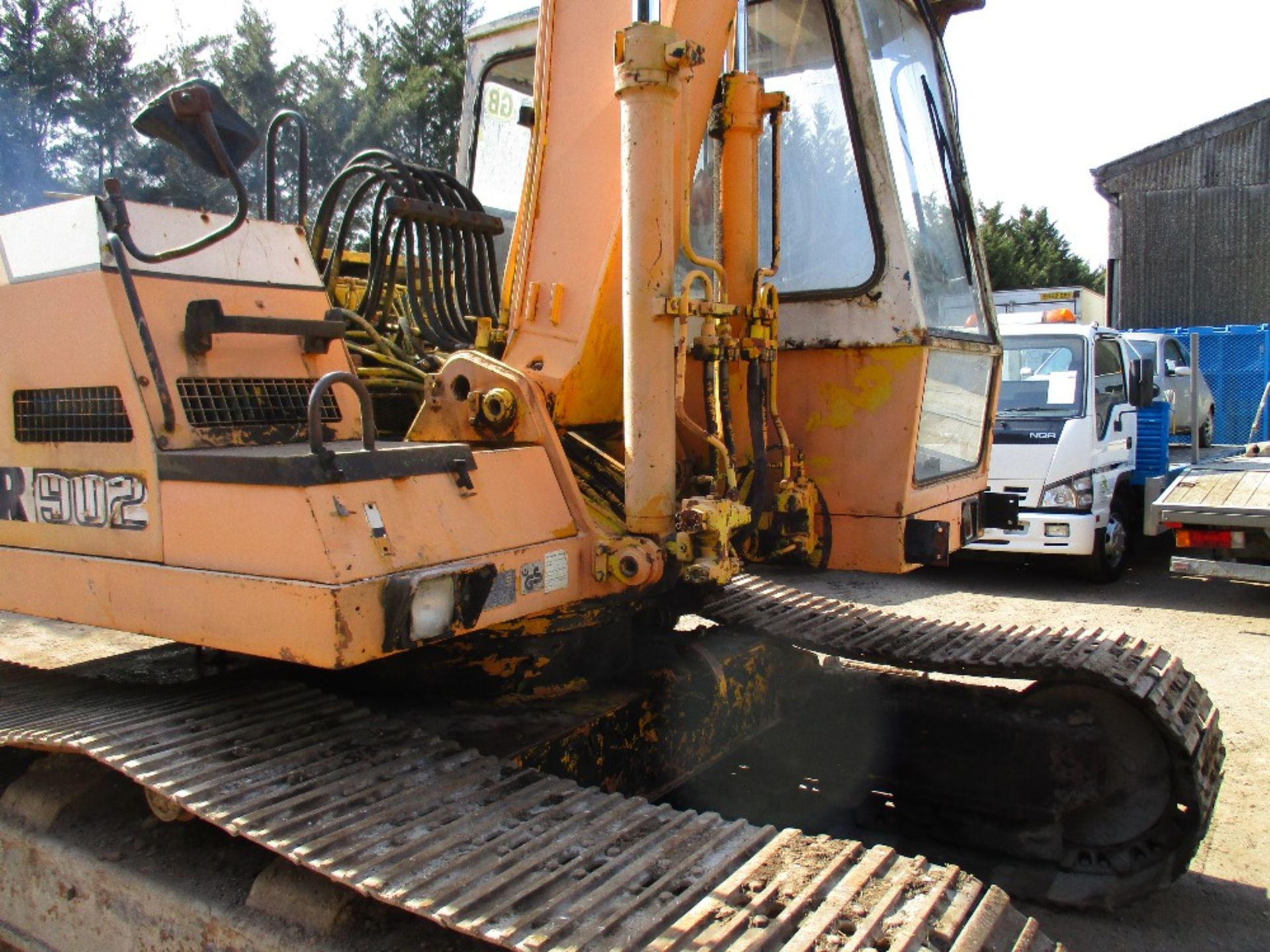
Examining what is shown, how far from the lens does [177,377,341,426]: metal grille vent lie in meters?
2.74

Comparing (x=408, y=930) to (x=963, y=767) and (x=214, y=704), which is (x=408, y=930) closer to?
(x=214, y=704)

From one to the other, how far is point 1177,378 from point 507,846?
39.9 feet

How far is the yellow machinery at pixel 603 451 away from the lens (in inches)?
91.9

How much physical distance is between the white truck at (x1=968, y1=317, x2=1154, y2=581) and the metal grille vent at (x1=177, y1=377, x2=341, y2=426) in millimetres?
6119

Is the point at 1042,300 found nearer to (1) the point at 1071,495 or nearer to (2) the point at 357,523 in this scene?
(1) the point at 1071,495

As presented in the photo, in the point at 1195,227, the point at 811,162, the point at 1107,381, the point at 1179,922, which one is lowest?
the point at 1179,922

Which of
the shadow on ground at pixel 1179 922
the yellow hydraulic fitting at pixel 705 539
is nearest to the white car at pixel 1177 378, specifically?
the shadow on ground at pixel 1179 922

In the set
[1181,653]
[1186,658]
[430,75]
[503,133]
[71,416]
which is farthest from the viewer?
[430,75]

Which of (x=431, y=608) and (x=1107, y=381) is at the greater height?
(x=1107, y=381)

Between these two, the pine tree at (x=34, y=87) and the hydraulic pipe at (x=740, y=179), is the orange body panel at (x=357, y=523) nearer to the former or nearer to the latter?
the hydraulic pipe at (x=740, y=179)

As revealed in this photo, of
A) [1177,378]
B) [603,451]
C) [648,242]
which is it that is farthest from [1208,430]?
[648,242]

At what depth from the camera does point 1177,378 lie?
12.4 meters

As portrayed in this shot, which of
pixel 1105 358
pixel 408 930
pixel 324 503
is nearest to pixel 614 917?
pixel 408 930

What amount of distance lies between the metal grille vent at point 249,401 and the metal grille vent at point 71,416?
16cm
